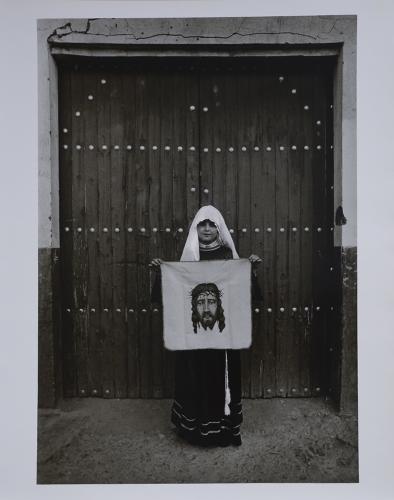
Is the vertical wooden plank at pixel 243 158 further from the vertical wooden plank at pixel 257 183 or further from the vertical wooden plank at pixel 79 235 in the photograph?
the vertical wooden plank at pixel 79 235

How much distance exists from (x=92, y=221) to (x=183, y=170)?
56 centimetres

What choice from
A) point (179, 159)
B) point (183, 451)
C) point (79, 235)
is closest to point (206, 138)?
point (179, 159)

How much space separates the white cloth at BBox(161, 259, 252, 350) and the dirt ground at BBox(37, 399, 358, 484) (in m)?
0.51

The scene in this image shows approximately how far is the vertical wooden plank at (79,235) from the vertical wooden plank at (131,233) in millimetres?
231

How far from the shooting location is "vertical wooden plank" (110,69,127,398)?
2.53 m

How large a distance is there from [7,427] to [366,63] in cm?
244

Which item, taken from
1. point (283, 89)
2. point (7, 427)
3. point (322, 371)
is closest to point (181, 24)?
point (283, 89)

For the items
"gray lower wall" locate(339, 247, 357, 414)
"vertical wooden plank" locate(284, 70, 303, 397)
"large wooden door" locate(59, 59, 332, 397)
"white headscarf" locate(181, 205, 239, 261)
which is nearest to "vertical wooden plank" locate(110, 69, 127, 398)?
"large wooden door" locate(59, 59, 332, 397)

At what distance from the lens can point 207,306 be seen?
2225 millimetres

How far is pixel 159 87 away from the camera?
253cm

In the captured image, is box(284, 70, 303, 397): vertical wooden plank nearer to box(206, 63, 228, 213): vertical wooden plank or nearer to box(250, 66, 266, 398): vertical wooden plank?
box(250, 66, 266, 398): vertical wooden plank

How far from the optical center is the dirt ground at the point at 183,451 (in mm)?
2266

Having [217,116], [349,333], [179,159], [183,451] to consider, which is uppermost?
[217,116]

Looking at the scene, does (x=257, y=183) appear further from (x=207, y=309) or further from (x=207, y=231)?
(x=207, y=309)
